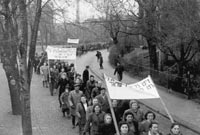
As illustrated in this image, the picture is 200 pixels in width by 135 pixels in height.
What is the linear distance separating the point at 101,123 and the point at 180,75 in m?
11.6

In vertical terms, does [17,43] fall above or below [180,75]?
above

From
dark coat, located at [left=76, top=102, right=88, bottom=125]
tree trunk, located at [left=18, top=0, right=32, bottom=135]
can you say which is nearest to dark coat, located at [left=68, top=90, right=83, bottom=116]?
dark coat, located at [left=76, top=102, right=88, bottom=125]

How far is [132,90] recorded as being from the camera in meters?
10.3

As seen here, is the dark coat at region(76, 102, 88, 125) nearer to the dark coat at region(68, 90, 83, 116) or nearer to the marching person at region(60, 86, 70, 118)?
the dark coat at region(68, 90, 83, 116)

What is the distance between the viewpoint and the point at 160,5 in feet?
64.4

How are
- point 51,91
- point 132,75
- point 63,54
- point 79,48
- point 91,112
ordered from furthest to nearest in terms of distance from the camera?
point 79,48, point 132,75, point 63,54, point 51,91, point 91,112

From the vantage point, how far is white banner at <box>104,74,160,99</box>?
1005cm

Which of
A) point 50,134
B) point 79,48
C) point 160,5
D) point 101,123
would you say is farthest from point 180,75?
point 79,48

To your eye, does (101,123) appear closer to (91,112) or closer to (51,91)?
(91,112)

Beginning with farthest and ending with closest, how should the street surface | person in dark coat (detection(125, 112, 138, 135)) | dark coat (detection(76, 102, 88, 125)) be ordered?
the street surface < dark coat (detection(76, 102, 88, 125)) < person in dark coat (detection(125, 112, 138, 135))

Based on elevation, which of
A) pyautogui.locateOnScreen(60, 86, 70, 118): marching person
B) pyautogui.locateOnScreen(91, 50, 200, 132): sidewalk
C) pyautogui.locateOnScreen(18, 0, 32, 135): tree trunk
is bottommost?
pyautogui.locateOnScreen(91, 50, 200, 132): sidewalk

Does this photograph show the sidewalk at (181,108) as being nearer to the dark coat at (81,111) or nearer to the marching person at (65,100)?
the marching person at (65,100)

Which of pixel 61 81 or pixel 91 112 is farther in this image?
pixel 61 81

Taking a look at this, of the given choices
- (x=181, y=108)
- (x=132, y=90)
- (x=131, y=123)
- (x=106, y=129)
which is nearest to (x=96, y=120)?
(x=106, y=129)
